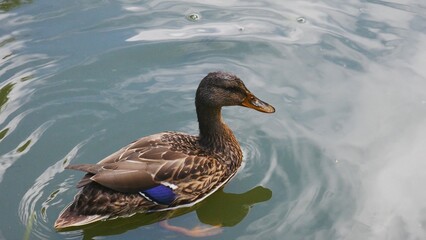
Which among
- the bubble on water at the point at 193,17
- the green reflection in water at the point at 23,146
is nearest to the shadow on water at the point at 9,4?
the bubble on water at the point at 193,17

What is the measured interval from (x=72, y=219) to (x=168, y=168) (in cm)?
83

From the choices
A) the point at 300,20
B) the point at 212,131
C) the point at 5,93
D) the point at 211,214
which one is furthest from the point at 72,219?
the point at 300,20

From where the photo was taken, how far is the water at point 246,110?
5566mm

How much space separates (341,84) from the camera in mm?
6906

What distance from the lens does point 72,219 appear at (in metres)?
5.23

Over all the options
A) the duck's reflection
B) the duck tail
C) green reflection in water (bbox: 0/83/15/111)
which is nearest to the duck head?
the duck's reflection

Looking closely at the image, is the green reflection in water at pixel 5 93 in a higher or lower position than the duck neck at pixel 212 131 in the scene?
higher

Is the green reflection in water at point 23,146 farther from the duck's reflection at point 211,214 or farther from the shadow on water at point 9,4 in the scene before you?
the shadow on water at point 9,4

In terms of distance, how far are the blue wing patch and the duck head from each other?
32.0 inches

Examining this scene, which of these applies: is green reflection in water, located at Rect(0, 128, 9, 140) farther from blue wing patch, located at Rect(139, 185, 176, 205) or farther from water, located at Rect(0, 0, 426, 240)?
blue wing patch, located at Rect(139, 185, 176, 205)

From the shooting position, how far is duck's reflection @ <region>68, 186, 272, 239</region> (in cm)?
550

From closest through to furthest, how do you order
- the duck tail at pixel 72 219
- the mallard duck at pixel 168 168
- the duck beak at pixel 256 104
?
1. the duck tail at pixel 72 219
2. the mallard duck at pixel 168 168
3. the duck beak at pixel 256 104

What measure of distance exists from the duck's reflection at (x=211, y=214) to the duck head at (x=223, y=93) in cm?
73

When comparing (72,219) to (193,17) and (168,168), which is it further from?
(193,17)
